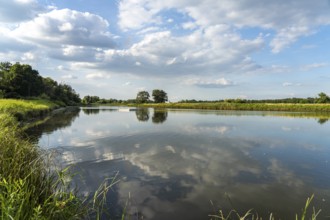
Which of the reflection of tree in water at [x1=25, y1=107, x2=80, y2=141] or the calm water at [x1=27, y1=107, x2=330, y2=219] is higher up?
the reflection of tree in water at [x1=25, y1=107, x2=80, y2=141]

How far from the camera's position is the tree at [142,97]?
13612cm

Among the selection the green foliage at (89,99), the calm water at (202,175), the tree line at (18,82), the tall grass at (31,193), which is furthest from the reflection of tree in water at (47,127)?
the green foliage at (89,99)

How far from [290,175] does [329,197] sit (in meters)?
2.08

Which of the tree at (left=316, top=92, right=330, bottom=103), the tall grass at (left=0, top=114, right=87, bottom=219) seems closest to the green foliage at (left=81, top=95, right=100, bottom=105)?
the tree at (left=316, top=92, right=330, bottom=103)

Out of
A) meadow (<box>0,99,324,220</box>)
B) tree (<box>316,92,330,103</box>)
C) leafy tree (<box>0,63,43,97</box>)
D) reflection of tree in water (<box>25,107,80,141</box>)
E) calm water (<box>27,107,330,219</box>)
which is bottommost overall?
calm water (<box>27,107,330,219</box>)

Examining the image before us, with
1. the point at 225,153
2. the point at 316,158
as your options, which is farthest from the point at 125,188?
the point at 316,158

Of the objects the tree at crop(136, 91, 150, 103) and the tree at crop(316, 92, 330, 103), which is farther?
the tree at crop(136, 91, 150, 103)

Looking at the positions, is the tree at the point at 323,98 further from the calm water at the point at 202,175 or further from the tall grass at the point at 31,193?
the tall grass at the point at 31,193

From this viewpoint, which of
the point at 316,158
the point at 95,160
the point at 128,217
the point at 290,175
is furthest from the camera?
the point at 316,158

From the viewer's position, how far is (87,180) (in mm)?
8281

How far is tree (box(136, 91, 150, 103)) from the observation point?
13612 cm

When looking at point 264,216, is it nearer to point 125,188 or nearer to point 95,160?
point 125,188

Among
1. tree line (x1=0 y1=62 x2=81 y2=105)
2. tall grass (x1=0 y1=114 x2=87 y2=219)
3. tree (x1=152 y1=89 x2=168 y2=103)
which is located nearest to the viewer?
tall grass (x1=0 y1=114 x2=87 y2=219)

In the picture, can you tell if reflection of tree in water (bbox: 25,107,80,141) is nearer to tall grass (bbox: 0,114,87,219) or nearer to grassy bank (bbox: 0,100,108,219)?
grassy bank (bbox: 0,100,108,219)
